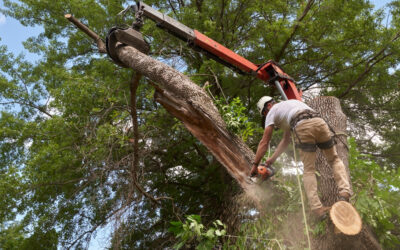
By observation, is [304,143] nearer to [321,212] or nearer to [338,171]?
[338,171]

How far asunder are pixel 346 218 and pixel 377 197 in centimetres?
76

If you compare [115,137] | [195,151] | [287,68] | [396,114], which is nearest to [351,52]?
[287,68]

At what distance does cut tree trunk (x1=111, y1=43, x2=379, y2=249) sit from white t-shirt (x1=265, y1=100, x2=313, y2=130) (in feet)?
1.86

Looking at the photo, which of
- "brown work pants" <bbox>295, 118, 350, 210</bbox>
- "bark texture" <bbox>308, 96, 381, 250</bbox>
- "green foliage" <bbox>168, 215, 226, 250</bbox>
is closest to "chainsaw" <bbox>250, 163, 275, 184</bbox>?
"brown work pants" <bbox>295, 118, 350, 210</bbox>

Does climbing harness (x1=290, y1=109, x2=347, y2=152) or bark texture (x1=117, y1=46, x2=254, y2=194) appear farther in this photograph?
bark texture (x1=117, y1=46, x2=254, y2=194)

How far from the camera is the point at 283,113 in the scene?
3965 millimetres

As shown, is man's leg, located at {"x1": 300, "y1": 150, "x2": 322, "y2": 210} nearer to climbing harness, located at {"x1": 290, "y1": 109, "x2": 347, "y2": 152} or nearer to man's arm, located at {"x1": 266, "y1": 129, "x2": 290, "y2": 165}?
climbing harness, located at {"x1": 290, "y1": 109, "x2": 347, "y2": 152}

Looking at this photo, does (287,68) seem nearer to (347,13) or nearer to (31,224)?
(347,13)

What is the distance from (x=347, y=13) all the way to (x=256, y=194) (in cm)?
494

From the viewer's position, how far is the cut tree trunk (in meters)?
4.16

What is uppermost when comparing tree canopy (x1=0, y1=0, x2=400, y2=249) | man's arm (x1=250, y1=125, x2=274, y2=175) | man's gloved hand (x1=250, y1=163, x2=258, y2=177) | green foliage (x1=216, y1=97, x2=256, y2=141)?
tree canopy (x1=0, y1=0, x2=400, y2=249)

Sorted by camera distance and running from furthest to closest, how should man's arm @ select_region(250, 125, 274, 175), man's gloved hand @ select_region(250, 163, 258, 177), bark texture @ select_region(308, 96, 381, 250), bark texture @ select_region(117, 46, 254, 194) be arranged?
bark texture @ select_region(117, 46, 254, 194), man's gloved hand @ select_region(250, 163, 258, 177), man's arm @ select_region(250, 125, 274, 175), bark texture @ select_region(308, 96, 381, 250)

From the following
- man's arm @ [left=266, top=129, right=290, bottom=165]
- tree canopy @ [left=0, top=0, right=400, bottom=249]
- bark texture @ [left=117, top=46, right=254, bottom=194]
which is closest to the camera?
man's arm @ [left=266, top=129, right=290, bottom=165]

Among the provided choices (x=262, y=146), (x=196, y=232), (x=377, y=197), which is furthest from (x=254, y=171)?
(x=377, y=197)
